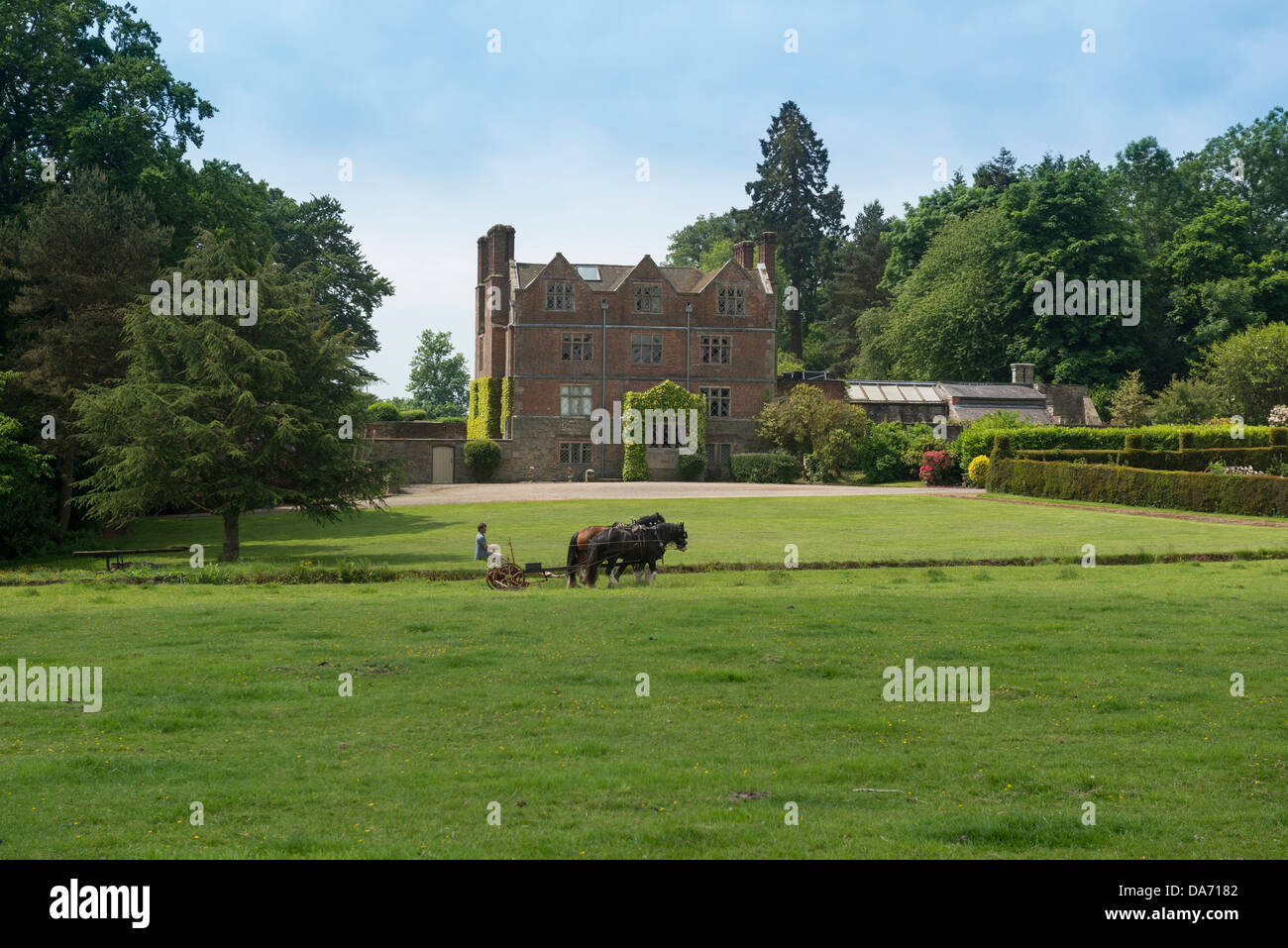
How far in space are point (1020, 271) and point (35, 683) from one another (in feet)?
259

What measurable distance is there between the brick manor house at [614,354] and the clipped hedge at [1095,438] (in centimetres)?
1598

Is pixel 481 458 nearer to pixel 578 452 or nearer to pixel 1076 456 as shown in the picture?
pixel 578 452

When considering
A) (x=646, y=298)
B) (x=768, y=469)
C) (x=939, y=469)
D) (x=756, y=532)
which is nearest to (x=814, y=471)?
(x=768, y=469)

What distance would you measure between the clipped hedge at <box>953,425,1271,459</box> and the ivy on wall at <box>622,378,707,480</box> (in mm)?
15650

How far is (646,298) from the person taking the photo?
71750mm

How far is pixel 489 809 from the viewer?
26.0ft

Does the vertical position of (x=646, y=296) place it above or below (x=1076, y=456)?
above

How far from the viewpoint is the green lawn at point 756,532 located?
97.7 feet

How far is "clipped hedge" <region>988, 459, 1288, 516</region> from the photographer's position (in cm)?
3950

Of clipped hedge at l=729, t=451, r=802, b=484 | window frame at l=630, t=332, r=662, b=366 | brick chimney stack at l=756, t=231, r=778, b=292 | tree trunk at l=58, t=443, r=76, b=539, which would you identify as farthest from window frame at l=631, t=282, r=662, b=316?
tree trunk at l=58, t=443, r=76, b=539

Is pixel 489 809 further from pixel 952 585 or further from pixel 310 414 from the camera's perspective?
pixel 310 414

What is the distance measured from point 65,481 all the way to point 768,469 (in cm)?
3829

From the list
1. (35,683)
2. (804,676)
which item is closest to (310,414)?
(35,683)

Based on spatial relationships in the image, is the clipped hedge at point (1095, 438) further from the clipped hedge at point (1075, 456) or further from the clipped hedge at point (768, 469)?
the clipped hedge at point (768, 469)
